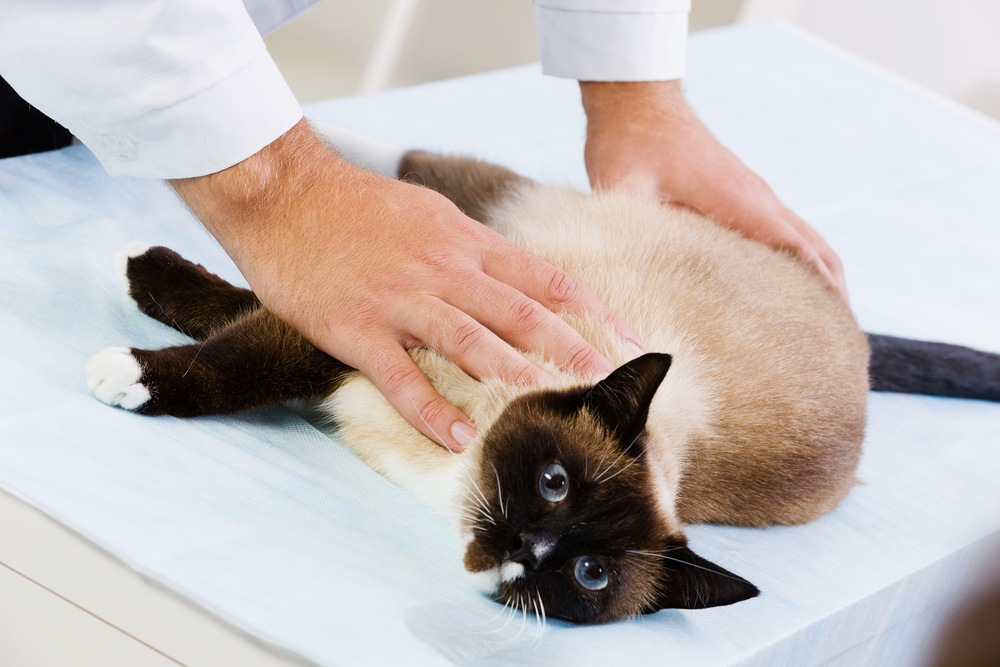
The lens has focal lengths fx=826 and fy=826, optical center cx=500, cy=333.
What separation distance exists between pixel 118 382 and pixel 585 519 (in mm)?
580

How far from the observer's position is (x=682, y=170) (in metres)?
1.63

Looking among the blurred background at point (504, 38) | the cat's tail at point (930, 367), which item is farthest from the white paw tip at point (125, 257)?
the blurred background at point (504, 38)

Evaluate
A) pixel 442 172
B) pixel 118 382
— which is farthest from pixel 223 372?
pixel 442 172

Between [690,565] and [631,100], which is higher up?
[631,100]

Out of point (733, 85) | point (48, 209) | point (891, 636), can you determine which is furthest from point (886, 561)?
point (733, 85)

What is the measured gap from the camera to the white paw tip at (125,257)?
1297 millimetres

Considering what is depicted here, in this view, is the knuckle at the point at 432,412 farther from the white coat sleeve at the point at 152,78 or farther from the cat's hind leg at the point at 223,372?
the white coat sleeve at the point at 152,78

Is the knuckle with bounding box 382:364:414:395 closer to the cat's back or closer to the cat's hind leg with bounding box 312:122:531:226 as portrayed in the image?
the cat's back

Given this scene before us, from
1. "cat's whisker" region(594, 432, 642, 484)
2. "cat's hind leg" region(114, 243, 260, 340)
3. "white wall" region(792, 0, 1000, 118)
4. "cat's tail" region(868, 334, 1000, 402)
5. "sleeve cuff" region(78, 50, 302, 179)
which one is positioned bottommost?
"white wall" region(792, 0, 1000, 118)

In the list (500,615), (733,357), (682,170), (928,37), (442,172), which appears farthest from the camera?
(928,37)

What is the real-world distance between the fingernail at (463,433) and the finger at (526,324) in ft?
0.43

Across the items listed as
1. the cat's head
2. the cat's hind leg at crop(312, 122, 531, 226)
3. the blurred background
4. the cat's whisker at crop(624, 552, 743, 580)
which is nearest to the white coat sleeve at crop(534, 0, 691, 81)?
the cat's hind leg at crop(312, 122, 531, 226)

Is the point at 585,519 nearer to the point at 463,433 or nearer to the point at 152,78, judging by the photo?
the point at 463,433

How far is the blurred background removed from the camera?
4008mm
